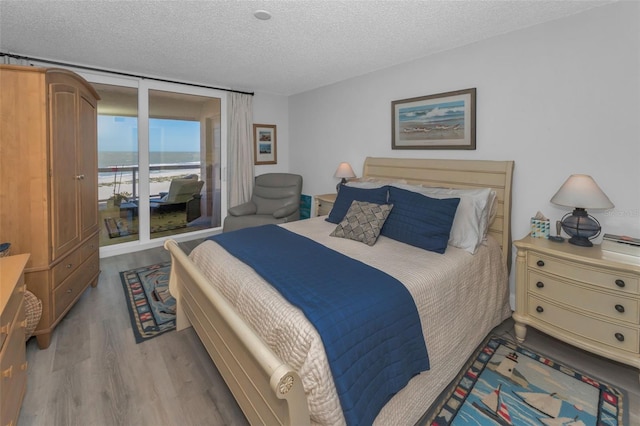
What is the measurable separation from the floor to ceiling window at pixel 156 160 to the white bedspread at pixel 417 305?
255cm

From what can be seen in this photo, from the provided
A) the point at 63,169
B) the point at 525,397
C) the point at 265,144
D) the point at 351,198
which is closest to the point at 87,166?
the point at 63,169

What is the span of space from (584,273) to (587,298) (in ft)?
0.53

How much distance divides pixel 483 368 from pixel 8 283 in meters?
2.69

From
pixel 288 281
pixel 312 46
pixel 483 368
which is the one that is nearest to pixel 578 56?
pixel 312 46

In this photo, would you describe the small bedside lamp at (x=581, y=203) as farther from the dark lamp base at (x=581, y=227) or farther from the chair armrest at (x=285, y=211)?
the chair armrest at (x=285, y=211)

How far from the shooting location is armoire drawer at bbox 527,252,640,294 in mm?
1783

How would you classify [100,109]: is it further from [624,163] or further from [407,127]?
[624,163]

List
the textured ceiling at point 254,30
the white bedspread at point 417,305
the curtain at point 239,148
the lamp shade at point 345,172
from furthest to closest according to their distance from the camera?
1. the curtain at point 239,148
2. the lamp shade at point 345,172
3. the textured ceiling at point 254,30
4. the white bedspread at point 417,305

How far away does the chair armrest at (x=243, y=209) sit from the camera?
14.8ft

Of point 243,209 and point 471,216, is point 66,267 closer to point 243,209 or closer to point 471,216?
point 243,209

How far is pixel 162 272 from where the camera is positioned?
3.55m

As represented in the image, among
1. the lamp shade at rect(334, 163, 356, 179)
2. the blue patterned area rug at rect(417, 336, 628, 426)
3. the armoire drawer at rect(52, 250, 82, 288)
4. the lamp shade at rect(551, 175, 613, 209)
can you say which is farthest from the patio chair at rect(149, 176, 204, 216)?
the lamp shade at rect(551, 175, 613, 209)

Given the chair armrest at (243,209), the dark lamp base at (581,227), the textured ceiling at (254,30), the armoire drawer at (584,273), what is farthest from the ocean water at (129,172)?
the dark lamp base at (581,227)

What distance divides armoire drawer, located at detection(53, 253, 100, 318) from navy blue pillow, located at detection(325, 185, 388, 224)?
7.35 ft
